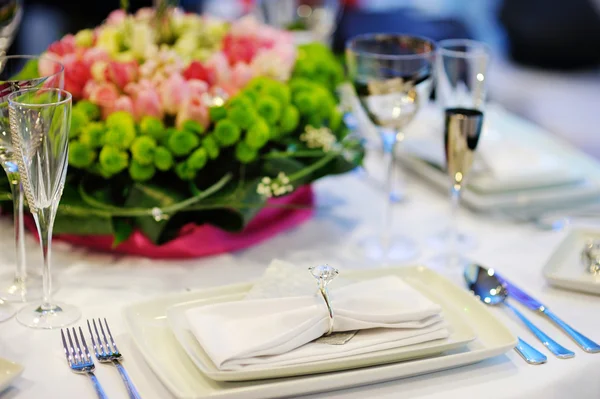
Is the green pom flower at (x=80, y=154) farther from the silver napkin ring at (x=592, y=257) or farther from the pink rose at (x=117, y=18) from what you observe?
the silver napkin ring at (x=592, y=257)

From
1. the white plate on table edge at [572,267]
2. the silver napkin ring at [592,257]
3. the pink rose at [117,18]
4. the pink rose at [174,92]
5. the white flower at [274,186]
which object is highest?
the pink rose at [117,18]

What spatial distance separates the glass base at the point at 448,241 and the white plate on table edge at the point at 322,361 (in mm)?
296

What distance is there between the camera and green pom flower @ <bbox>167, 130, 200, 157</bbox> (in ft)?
3.68

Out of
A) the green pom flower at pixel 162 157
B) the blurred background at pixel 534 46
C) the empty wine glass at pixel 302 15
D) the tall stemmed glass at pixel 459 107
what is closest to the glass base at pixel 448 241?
the tall stemmed glass at pixel 459 107

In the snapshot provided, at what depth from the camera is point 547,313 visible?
100 centimetres

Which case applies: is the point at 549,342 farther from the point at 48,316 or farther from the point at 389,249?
the point at 48,316

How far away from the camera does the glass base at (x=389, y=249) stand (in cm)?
120

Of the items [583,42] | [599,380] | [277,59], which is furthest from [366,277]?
[583,42]

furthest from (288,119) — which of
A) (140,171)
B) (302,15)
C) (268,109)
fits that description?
(302,15)

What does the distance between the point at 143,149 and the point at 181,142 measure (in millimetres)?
57

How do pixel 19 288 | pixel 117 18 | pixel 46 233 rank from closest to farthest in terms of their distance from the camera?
1. pixel 46 233
2. pixel 19 288
3. pixel 117 18

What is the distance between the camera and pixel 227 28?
155cm

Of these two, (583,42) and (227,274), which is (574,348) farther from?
(583,42)

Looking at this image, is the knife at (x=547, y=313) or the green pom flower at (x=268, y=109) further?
the green pom flower at (x=268, y=109)
